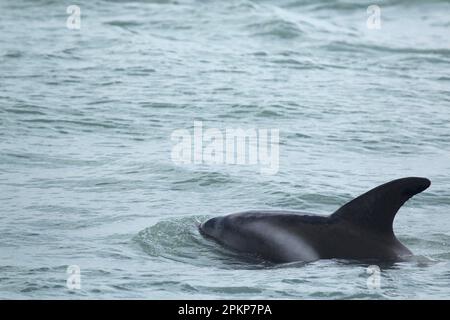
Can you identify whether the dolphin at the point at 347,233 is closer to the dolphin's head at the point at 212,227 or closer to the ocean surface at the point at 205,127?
the ocean surface at the point at 205,127

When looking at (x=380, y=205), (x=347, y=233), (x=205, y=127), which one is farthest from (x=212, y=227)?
(x=205, y=127)

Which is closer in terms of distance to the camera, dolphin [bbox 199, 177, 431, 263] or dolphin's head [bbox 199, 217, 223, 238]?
dolphin [bbox 199, 177, 431, 263]

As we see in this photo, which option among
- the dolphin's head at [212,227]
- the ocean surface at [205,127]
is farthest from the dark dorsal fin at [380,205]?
the dolphin's head at [212,227]

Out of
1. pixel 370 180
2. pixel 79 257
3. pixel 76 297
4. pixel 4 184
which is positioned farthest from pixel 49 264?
pixel 370 180

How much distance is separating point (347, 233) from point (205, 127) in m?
6.73

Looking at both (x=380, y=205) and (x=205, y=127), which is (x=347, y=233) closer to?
(x=380, y=205)

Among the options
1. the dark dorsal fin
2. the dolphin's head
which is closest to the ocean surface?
the dolphin's head

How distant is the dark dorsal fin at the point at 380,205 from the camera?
10031 millimetres

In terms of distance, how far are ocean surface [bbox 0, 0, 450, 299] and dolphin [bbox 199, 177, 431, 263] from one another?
0.17m

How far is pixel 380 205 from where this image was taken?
10141 mm

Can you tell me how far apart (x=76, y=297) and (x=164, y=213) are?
3114 millimetres

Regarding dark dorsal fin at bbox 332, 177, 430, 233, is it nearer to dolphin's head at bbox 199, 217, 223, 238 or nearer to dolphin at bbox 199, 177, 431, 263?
dolphin at bbox 199, 177, 431, 263

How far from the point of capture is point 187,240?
37.0 ft

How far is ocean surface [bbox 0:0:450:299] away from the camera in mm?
10125
